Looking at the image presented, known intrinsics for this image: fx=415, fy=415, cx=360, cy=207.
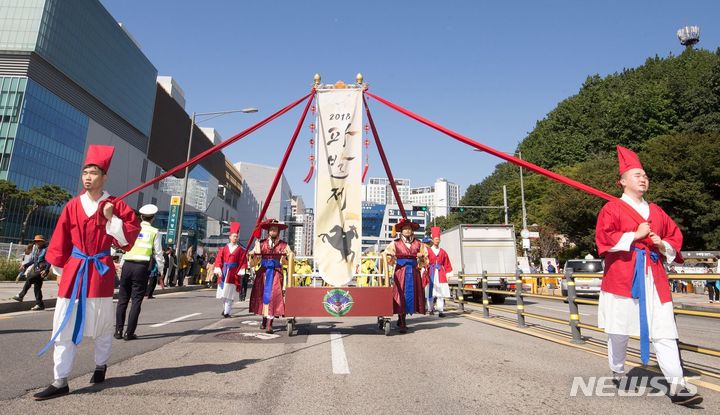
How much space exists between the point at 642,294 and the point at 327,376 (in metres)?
3.14

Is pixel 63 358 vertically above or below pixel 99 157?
below

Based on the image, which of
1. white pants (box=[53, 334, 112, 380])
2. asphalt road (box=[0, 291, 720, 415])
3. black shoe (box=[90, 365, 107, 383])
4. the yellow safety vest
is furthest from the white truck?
white pants (box=[53, 334, 112, 380])

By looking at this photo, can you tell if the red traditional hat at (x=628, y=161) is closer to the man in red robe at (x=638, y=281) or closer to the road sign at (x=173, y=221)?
the man in red robe at (x=638, y=281)

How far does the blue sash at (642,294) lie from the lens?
3789 millimetres

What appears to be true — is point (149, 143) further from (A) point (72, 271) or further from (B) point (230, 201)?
(A) point (72, 271)

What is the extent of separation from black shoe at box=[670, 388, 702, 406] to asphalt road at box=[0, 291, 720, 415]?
0.23ft

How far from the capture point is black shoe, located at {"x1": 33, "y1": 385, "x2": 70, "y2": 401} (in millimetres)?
3355

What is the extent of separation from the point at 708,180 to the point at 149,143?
75.0 m

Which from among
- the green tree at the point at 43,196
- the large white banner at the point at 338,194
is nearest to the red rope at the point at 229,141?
the large white banner at the point at 338,194

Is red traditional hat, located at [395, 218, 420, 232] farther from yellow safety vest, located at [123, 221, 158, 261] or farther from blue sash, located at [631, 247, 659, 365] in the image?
yellow safety vest, located at [123, 221, 158, 261]

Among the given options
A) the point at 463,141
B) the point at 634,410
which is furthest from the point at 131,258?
the point at 634,410

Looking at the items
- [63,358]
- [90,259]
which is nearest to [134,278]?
[90,259]

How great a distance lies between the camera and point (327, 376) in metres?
4.29

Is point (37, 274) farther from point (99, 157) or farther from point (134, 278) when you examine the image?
point (99, 157)
